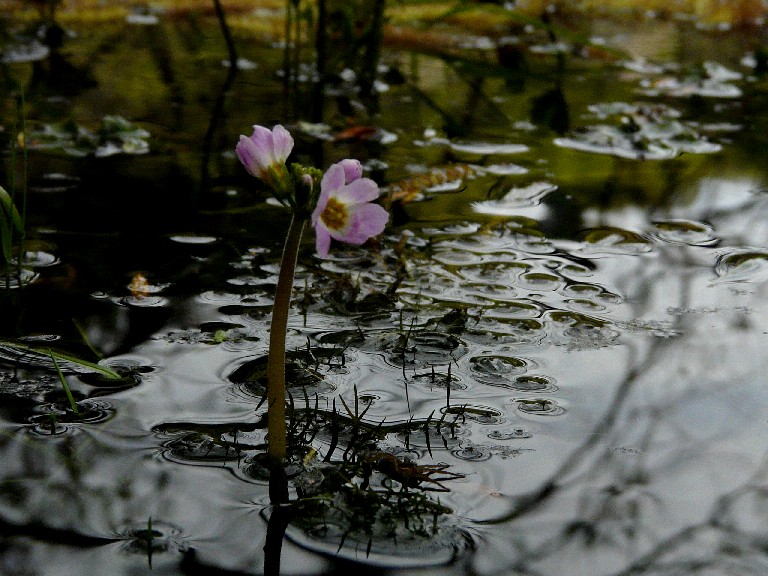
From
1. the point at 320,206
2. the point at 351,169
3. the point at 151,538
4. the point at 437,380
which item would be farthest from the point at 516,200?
the point at 151,538

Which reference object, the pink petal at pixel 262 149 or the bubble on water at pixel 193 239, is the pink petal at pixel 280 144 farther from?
the bubble on water at pixel 193 239

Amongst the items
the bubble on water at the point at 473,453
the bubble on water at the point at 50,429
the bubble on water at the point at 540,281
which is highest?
the bubble on water at the point at 540,281

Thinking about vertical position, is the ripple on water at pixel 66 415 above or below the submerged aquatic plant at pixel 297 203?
below

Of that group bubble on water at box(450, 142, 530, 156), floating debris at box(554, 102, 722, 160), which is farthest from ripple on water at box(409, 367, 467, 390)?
floating debris at box(554, 102, 722, 160)

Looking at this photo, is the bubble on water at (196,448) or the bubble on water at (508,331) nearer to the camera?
the bubble on water at (196,448)

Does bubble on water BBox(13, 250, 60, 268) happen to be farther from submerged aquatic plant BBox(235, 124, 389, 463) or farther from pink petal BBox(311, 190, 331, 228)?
pink petal BBox(311, 190, 331, 228)

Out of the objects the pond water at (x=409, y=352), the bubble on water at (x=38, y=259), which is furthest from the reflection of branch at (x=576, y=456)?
the bubble on water at (x=38, y=259)

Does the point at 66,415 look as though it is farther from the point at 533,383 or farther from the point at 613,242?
the point at 613,242

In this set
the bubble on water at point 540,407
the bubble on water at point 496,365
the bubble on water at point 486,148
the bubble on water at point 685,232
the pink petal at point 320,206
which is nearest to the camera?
the pink petal at point 320,206
